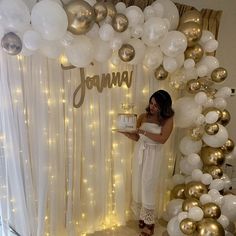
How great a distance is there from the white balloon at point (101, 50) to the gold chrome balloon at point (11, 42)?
24.5 inches

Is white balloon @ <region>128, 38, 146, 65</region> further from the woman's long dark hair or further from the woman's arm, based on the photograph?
the woman's arm

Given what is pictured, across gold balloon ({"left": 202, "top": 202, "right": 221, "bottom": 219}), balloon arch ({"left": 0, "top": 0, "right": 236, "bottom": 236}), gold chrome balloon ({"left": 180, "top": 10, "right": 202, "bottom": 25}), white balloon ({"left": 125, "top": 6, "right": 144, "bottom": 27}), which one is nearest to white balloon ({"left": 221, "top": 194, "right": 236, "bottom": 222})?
balloon arch ({"left": 0, "top": 0, "right": 236, "bottom": 236})

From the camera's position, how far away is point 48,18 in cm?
210

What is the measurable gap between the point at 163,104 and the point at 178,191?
3.20 feet

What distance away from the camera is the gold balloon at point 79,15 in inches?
87.3

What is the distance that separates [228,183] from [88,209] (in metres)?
1.44

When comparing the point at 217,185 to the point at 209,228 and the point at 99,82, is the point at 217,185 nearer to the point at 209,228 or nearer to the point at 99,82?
the point at 209,228

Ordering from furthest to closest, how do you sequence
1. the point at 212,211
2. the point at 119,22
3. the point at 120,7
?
the point at 212,211 < the point at 120,7 < the point at 119,22

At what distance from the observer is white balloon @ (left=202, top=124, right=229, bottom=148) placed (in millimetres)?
3129

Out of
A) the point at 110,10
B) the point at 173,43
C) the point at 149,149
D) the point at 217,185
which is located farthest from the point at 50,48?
the point at 217,185

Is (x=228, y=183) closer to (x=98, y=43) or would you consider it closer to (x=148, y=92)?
(x=148, y=92)

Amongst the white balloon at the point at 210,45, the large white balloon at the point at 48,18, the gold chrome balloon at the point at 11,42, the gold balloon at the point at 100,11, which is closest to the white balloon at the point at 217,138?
the white balloon at the point at 210,45

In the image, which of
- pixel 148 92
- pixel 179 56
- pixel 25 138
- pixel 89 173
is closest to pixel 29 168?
pixel 25 138

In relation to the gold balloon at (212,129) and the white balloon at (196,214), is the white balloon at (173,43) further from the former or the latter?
the white balloon at (196,214)
